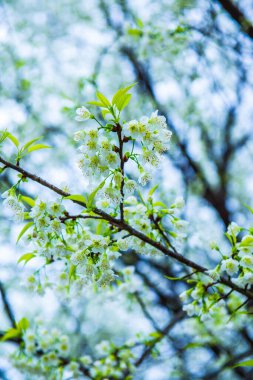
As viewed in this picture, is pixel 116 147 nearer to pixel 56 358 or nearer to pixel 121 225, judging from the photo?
pixel 121 225

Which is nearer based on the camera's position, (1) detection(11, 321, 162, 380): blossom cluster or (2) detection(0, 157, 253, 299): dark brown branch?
(2) detection(0, 157, 253, 299): dark brown branch

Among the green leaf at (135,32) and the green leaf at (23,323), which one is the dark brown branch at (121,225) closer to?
the green leaf at (23,323)

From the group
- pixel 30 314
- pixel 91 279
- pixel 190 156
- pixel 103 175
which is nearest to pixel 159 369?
pixel 30 314

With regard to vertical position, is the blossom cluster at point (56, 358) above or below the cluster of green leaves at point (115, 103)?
above

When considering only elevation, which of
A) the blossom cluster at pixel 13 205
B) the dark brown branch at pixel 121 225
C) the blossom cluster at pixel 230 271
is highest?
the blossom cluster at pixel 13 205

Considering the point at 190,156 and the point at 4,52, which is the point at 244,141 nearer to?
the point at 190,156

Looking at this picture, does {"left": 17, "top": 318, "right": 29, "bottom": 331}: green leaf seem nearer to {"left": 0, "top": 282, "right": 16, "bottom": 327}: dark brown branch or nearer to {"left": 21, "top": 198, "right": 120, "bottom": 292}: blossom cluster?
{"left": 21, "top": 198, "right": 120, "bottom": 292}: blossom cluster

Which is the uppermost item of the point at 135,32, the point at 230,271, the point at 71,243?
the point at 135,32

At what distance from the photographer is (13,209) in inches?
77.4

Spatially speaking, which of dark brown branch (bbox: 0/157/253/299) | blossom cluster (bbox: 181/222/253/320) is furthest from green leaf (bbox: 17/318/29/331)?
dark brown branch (bbox: 0/157/253/299)

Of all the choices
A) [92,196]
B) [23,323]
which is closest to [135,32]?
[23,323]

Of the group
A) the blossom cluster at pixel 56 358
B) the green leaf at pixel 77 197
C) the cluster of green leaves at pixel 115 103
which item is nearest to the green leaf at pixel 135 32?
the blossom cluster at pixel 56 358

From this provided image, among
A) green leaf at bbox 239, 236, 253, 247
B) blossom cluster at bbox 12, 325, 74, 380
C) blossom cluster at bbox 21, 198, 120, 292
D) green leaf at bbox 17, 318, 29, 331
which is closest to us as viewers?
blossom cluster at bbox 21, 198, 120, 292

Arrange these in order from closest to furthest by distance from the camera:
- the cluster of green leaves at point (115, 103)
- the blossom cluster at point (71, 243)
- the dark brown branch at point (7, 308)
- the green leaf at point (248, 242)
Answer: the cluster of green leaves at point (115, 103) < the blossom cluster at point (71, 243) < the green leaf at point (248, 242) < the dark brown branch at point (7, 308)
